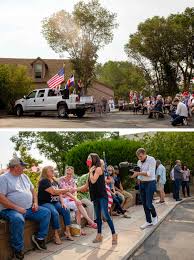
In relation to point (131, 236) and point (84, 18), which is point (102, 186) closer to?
point (131, 236)

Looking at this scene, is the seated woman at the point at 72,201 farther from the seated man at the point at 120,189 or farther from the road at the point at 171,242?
the seated man at the point at 120,189

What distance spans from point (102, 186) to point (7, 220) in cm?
178

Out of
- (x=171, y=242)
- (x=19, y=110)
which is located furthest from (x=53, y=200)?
(x=19, y=110)

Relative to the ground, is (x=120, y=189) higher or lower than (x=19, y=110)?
lower

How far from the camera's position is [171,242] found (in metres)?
7.29

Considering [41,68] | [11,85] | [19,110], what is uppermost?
[41,68]

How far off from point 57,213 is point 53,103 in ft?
28.2

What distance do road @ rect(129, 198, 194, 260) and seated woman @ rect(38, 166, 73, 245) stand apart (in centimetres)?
138

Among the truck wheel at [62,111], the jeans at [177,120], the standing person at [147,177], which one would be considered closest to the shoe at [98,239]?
the standing person at [147,177]

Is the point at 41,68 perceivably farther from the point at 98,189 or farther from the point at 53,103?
the point at 98,189

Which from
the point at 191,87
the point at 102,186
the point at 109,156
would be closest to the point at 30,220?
the point at 102,186

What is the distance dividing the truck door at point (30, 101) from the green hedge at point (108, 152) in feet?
8.08

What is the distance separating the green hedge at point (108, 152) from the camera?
14898mm

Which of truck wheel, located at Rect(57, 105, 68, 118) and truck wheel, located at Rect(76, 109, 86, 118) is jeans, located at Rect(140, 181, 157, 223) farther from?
truck wheel, located at Rect(57, 105, 68, 118)
